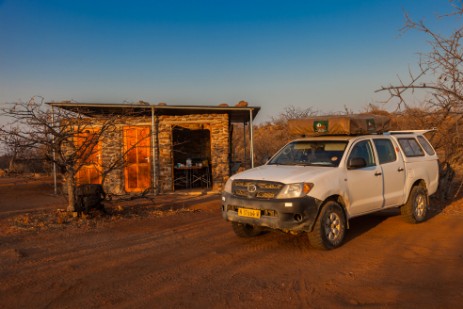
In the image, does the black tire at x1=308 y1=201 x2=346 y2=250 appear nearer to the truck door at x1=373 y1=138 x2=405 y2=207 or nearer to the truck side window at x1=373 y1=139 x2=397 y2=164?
Answer: the truck door at x1=373 y1=138 x2=405 y2=207

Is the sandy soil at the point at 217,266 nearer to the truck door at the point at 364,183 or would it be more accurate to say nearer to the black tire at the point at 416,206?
the black tire at the point at 416,206

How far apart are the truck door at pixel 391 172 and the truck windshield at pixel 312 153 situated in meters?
0.93

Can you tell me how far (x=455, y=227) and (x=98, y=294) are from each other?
254 inches

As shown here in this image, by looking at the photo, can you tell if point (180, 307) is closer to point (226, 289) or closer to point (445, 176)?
point (226, 289)

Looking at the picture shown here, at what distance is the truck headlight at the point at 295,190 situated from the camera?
555 centimetres

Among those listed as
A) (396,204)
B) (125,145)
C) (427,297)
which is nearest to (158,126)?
(125,145)

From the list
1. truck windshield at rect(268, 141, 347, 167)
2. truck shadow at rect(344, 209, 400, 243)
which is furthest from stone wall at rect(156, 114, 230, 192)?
truck windshield at rect(268, 141, 347, 167)

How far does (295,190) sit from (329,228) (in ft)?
2.82

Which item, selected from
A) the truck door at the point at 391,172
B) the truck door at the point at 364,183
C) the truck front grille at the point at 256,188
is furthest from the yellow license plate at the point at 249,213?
the truck door at the point at 391,172

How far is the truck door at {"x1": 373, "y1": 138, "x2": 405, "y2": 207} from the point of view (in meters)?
6.93

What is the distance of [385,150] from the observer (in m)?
7.20

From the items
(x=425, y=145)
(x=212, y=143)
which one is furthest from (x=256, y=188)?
(x=212, y=143)

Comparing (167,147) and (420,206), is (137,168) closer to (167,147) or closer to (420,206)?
(167,147)

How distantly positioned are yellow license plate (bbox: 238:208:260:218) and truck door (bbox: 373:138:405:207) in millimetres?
2561
